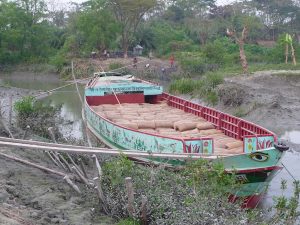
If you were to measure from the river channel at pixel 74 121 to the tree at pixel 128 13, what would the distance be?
8190mm

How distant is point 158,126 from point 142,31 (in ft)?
126

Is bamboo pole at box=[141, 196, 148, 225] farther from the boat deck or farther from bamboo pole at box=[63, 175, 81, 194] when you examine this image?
the boat deck

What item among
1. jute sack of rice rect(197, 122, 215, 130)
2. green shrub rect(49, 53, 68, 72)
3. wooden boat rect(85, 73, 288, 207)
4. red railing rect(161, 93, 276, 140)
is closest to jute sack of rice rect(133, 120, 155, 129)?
wooden boat rect(85, 73, 288, 207)

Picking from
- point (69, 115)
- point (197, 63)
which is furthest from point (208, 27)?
point (69, 115)

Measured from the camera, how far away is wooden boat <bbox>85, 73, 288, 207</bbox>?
8.44 m

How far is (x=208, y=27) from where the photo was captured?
5150 centimetres

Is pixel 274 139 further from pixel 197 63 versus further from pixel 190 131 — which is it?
pixel 197 63

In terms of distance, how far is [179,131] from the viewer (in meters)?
11.8

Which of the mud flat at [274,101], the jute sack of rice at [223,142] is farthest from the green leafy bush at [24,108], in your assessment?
the mud flat at [274,101]

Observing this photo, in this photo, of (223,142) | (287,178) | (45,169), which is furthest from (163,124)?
(45,169)

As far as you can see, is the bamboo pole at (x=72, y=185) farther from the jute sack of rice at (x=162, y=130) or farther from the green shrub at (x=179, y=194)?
the jute sack of rice at (x=162, y=130)

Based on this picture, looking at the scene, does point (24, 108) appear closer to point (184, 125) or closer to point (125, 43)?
point (184, 125)

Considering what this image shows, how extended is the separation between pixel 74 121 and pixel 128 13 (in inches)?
1107

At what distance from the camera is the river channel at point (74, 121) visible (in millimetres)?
10951
